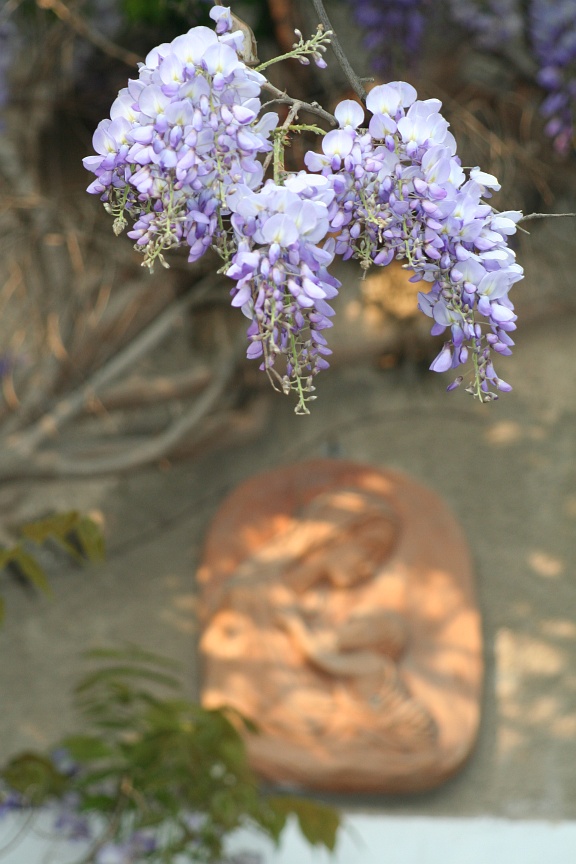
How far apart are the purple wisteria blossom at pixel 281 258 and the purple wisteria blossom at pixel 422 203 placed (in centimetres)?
4

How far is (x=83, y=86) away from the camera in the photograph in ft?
9.67

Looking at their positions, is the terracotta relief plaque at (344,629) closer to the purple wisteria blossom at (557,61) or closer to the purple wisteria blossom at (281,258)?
the purple wisteria blossom at (557,61)

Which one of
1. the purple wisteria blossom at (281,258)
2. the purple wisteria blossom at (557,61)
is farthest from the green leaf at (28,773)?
the purple wisteria blossom at (557,61)

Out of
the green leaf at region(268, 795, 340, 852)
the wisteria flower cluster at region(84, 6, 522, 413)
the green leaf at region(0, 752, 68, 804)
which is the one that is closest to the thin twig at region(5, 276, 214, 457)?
the green leaf at region(0, 752, 68, 804)

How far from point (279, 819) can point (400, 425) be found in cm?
124

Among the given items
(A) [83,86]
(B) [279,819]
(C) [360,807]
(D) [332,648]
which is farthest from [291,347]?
(A) [83,86]

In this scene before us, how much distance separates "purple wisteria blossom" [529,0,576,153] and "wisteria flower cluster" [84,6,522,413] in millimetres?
1893

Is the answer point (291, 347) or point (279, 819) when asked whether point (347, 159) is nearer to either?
point (291, 347)

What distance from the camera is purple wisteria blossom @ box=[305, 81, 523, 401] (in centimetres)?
83

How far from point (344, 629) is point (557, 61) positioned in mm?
1356

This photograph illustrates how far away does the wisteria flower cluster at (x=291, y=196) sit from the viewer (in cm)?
80

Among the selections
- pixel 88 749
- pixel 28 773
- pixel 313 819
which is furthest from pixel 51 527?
pixel 313 819

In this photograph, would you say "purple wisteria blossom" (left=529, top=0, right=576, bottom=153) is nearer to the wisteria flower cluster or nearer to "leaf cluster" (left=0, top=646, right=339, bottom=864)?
"leaf cluster" (left=0, top=646, right=339, bottom=864)

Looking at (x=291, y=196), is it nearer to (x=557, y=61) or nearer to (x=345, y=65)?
(x=345, y=65)
